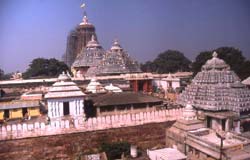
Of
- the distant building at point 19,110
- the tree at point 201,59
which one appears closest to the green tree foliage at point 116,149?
the distant building at point 19,110

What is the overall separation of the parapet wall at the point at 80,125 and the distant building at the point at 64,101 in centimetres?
67

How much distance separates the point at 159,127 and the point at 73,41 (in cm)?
3335

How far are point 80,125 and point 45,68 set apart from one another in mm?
29335

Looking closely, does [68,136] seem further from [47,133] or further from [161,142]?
[161,142]

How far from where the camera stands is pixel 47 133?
11.3 m

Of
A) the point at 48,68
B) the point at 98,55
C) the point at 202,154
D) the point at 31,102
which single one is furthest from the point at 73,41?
the point at 202,154

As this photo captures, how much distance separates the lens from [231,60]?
1282 inches

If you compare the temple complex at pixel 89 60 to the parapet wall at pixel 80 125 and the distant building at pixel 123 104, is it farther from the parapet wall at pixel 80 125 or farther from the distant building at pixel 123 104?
the parapet wall at pixel 80 125

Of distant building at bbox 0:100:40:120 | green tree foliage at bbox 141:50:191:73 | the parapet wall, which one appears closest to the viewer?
the parapet wall

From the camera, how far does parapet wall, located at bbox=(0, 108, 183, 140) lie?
11.1m

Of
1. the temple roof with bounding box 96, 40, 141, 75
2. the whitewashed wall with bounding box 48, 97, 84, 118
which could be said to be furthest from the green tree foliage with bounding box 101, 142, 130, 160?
the temple roof with bounding box 96, 40, 141, 75

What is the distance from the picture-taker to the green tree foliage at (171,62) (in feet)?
165

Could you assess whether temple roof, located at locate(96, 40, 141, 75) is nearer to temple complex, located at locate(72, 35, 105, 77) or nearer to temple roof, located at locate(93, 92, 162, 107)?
temple complex, located at locate(72, 35, 105, 77)

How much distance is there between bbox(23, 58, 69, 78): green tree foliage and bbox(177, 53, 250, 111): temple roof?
1089 inches
